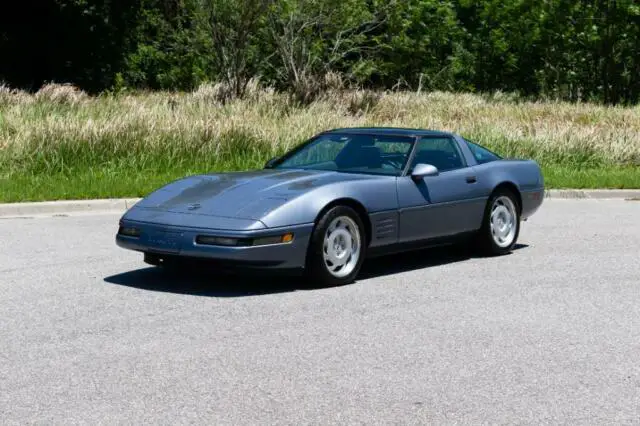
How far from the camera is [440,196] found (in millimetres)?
10336

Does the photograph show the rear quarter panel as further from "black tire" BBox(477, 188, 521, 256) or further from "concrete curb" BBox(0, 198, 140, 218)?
"concrete curb" BBox(0, 198, 140, 218)

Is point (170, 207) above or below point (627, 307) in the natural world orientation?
above

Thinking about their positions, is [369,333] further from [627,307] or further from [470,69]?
[470,69]

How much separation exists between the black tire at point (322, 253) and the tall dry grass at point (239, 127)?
27.6 feet

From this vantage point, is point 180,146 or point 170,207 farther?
point 180,146

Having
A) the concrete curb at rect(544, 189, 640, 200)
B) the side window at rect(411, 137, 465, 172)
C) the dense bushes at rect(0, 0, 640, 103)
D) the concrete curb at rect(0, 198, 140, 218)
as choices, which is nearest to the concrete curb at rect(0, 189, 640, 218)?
the concrete curb at rect(0, 198, 140, 218)

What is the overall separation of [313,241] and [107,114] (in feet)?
38.7

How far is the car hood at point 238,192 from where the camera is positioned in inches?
360

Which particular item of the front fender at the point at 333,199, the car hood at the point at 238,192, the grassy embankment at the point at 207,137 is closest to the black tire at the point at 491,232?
the front fender at the point at 333,199

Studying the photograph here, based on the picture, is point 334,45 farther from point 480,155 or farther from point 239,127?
point 480,155

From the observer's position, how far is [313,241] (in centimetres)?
914

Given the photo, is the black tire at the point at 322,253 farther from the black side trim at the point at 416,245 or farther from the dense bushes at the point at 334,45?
the dense bushes at the point at 334,45

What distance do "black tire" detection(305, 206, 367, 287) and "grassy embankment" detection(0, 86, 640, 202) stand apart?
6.47m

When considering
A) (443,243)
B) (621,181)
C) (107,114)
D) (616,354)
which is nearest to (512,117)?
(621,181)
